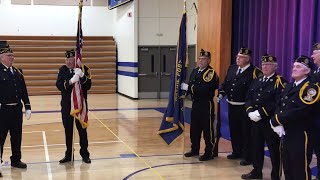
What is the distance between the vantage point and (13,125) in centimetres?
575

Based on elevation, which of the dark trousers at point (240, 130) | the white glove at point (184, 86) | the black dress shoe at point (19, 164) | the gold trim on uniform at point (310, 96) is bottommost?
the black dress shoe at point (19, 164)

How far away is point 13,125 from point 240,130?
3195 mm

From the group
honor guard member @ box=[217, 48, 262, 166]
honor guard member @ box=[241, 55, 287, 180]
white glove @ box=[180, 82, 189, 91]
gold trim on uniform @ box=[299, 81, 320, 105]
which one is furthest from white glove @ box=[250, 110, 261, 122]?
white glove @ box=[180, 82, 189, 91]

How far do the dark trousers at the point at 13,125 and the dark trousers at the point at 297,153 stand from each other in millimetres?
3489

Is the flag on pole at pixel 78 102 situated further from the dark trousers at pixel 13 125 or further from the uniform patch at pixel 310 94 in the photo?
the uniform patch at pixel 310 94

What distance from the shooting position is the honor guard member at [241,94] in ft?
19.8

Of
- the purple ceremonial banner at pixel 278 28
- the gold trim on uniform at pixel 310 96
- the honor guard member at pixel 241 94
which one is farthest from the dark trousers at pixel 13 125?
the purple ceremonial banner at pixel 278 28

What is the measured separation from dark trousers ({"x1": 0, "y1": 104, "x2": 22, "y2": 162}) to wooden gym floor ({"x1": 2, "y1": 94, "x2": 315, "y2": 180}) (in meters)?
0.29

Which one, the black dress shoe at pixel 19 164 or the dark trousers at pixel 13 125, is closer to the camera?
the dark trousers at pixel 13 125

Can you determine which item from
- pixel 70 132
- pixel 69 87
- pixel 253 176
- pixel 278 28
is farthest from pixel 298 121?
pixel 278 28

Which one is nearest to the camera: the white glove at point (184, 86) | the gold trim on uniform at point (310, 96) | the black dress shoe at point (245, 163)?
the gold trim on uniform at point (310, 96)

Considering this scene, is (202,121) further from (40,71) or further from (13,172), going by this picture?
(40,71)

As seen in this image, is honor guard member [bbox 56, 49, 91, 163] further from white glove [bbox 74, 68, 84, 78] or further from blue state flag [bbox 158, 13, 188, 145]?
blue state flag [bbox 158, 13, 188, 145]

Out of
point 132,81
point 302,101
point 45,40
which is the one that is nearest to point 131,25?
point 132,81
